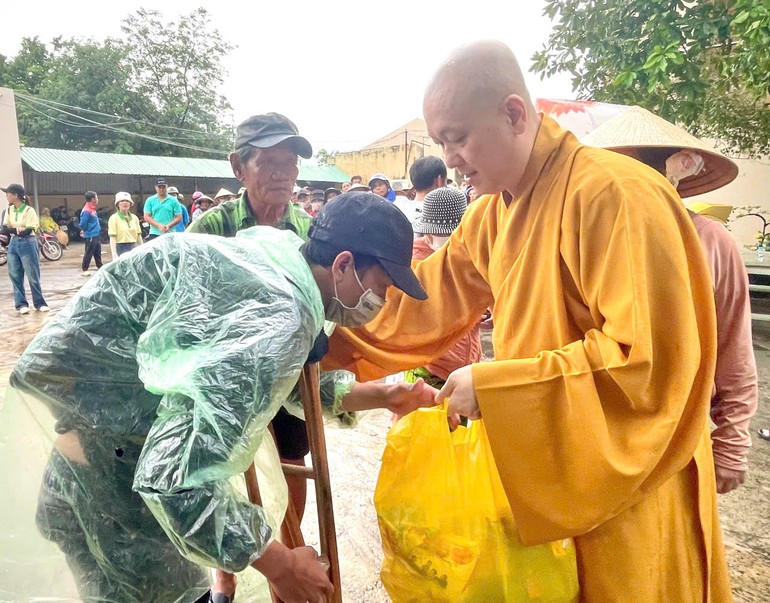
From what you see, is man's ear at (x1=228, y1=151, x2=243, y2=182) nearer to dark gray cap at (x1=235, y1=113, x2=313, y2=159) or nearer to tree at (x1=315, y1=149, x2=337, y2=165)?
dark gray cap at (x1=235, y1=113, x2=313, y2=159)

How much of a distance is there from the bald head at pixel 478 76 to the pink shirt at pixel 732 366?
93 centimetres

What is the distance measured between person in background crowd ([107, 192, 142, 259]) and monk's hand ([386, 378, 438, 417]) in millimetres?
8243

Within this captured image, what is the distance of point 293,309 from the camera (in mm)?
1088

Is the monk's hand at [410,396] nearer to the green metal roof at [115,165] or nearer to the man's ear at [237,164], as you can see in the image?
the man's ear at [237,164]

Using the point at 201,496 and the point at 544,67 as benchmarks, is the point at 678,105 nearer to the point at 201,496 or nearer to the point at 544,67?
the point at 544,67

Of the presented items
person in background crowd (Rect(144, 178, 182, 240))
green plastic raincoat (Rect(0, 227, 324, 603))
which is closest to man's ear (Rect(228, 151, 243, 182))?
green plastic raincoat (Rect(0, 227, 324, 603))

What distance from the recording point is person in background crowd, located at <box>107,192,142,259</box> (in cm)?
872

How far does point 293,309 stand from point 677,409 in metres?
0.80

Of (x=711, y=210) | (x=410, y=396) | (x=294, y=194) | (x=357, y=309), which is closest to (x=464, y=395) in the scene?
(x=357, y=309)

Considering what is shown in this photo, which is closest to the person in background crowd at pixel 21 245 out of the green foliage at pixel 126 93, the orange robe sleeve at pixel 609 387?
the orange robe sleeve at pixel 609 387

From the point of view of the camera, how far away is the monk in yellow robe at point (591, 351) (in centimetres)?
113

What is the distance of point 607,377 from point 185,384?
817 millimetres

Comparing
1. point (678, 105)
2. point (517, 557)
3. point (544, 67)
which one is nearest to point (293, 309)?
point (517, 557)

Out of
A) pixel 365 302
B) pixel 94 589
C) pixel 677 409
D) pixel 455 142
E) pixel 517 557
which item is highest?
pixel 455 142
